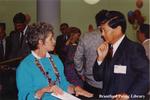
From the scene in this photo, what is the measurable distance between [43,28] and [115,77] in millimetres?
597

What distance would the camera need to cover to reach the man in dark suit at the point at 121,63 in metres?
1.89

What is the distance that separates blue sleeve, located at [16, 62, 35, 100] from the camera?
5.54 ft

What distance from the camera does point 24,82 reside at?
169 centimetres

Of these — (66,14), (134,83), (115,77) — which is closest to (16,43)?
(115,77)

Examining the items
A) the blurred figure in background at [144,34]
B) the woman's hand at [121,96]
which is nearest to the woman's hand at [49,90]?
the woman's hand at [121,96]

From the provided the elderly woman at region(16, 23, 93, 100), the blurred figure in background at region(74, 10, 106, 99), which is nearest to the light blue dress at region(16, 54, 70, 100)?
the elderly woman at region(16, 23, 93, 100)

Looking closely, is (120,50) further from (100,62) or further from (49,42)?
(49,42)

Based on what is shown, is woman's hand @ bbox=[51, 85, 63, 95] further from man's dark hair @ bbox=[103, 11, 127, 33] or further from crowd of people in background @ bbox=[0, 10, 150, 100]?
man's dark hair @ bbox=[103, 11, 127, 33]

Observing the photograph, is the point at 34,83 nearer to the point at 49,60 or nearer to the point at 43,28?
the point at 49,60

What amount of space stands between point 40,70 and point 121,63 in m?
0.50

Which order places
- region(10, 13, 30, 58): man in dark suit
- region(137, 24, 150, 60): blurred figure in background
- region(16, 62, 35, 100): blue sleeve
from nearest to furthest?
1. region(16, 62, 35, 100): blue sleeve
2. region(137, 24, 150, 60): blurred figure in background
3. region(10, 13, 30, 58): man in dark suit

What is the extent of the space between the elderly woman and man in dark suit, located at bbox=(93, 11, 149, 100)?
0.32 metres

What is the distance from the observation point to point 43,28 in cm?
175

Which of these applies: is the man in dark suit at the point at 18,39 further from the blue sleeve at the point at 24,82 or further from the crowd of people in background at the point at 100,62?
the blue sleeve at the point at 24,82
